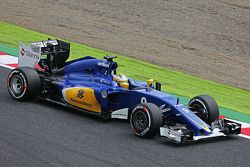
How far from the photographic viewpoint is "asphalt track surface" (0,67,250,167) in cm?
990

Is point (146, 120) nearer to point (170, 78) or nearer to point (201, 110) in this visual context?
point (201, 110)

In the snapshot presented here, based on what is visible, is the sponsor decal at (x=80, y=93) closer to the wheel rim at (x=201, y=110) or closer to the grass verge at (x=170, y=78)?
the wheel rim at (x=201, y=110)

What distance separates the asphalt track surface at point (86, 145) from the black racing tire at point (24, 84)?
0.25m

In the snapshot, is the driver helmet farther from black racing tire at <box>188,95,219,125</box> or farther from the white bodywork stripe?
the white bodywork stripe

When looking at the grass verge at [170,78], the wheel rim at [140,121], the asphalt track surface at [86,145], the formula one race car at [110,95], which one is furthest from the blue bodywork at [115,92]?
the grass verge at [170,78]

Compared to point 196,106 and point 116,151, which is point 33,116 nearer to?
point 116,151

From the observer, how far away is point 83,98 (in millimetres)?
12062

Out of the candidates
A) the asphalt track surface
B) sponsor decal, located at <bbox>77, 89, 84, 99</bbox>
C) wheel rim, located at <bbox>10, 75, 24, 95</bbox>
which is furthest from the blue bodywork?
wheel rim, located at <bbox>10, 75, 24, 95</bbox>

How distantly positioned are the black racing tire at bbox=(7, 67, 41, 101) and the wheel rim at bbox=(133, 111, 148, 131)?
2249 millimetres

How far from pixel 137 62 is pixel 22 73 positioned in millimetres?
5899

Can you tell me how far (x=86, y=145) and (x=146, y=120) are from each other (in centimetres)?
106

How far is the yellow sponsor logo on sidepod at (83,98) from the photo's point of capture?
39.2ft

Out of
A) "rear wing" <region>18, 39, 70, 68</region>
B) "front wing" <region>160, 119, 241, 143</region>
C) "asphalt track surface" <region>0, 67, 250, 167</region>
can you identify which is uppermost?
"rear wing" <region>18, 39, 70, 68</region>

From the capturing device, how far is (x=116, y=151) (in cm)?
1038
